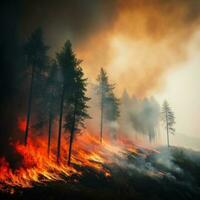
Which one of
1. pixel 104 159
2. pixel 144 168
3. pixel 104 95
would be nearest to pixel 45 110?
pixel 104 159

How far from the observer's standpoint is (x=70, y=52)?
88.2ft

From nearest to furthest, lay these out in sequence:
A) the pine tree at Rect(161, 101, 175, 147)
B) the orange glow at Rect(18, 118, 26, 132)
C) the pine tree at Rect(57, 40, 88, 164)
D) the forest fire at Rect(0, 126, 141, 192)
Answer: the forest fire at Rect(0, 126, 141, 192) < the pine tree at Rect(57, 40, 88, 164) < the orange glow at Rect(18, 118, 26, 132) < the pine tree at Rect(161, 101, 175, 147)

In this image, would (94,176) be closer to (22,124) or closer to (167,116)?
(22,124)

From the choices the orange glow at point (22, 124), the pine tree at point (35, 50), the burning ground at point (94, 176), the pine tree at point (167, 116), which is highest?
the pine tree at point (35, 50)

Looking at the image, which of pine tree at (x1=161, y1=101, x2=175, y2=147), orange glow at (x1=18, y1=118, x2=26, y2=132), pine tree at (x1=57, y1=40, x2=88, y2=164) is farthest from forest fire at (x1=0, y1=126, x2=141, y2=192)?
pine tree at (x1=161, y1=101, x2=175, y2=147)

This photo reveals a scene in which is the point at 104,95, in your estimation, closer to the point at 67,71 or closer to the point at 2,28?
the point at 67,71

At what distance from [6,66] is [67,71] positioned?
16103mm

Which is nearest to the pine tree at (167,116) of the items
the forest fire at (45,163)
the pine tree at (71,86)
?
the forest fire at (45,163)

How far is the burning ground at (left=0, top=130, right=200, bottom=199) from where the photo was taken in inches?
640

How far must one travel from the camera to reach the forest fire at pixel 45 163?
17078 millimetres

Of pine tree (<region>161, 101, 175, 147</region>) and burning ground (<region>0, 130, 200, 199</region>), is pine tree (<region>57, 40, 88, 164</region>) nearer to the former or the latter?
burning ground (<region>0, 130, 200, 199</region>)

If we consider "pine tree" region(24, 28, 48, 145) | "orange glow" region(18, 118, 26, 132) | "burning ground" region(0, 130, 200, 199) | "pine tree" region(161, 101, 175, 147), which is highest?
"pine tree" region(24, 28, 48, 145)

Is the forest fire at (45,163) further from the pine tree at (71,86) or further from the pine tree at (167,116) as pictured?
the pine tree at (167,116)

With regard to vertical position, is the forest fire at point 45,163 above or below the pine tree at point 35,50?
below
